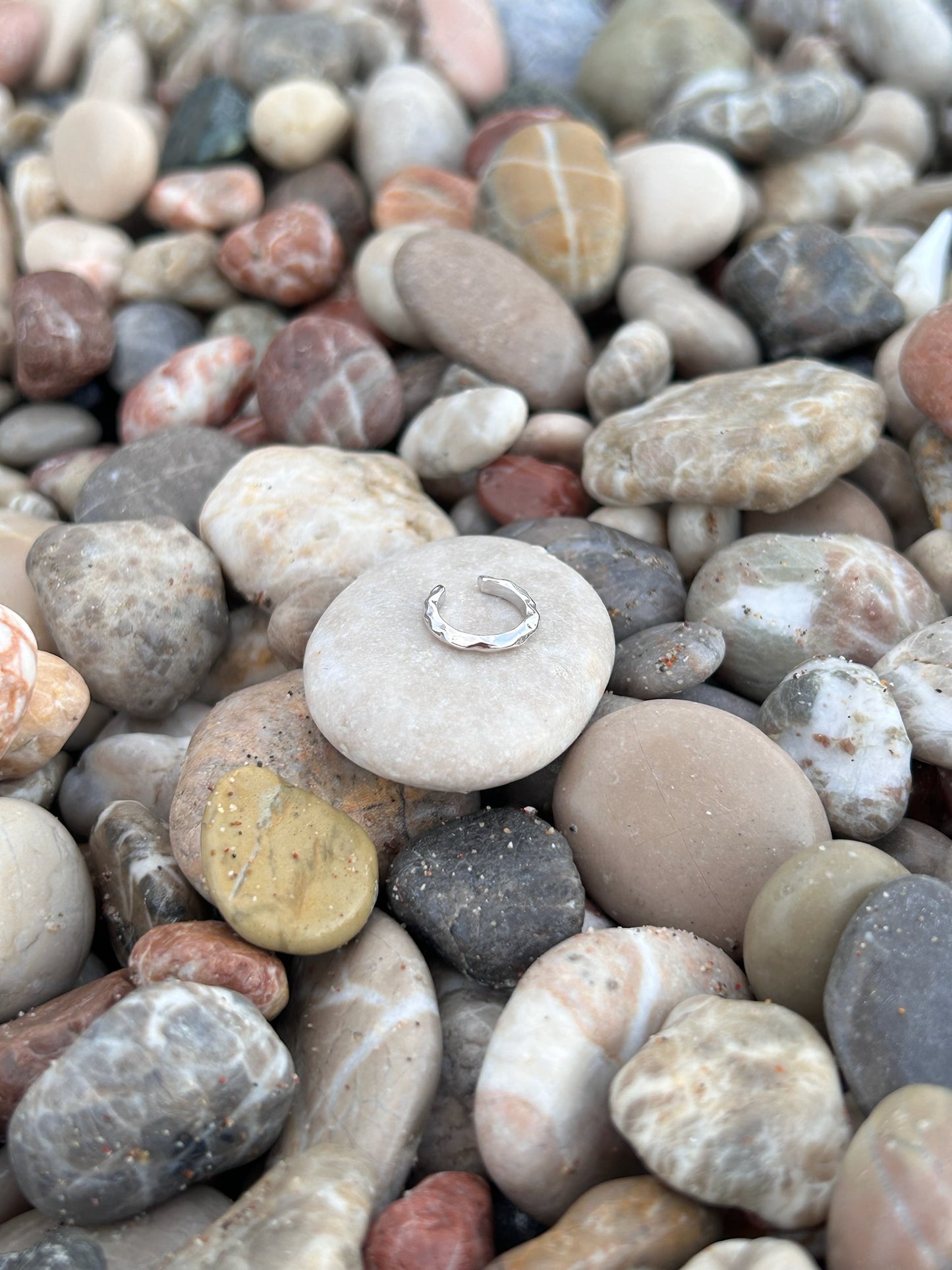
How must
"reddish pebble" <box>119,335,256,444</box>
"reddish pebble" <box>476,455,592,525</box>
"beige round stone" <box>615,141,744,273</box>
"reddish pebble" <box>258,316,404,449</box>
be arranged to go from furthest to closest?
1. "beige round stone" <box>615,141,744,273</box>
2. "reddish pebble" <box>119,335,256,444</box>
3. "reddish pebble" <box>258,316,404,449</box>
4. "reddish pebble" <box>476,455,592,525</box>

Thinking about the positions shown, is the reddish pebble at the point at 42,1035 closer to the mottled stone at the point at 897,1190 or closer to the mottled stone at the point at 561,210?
the mottled stone at the point at 897,1190

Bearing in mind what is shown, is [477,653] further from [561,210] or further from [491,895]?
[561,210]

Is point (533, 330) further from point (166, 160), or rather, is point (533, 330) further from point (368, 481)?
point (166, 160)

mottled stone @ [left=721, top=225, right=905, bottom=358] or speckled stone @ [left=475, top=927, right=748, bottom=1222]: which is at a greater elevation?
Answer: mottled stone @ [left=721, top=225, right=905, bottom=358]

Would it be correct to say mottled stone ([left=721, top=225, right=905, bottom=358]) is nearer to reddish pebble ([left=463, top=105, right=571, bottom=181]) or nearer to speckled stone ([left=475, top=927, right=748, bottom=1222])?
reddish pebble ([left=463, top=105, right=571, bottom=181])

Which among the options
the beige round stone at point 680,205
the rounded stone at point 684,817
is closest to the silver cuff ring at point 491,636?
the rounded stone at point 684,817

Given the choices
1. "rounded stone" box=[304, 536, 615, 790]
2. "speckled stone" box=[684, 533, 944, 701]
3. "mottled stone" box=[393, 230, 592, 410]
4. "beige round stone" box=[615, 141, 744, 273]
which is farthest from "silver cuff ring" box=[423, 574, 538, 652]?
"beige round stone" box=[615, 141, 744, 273]
